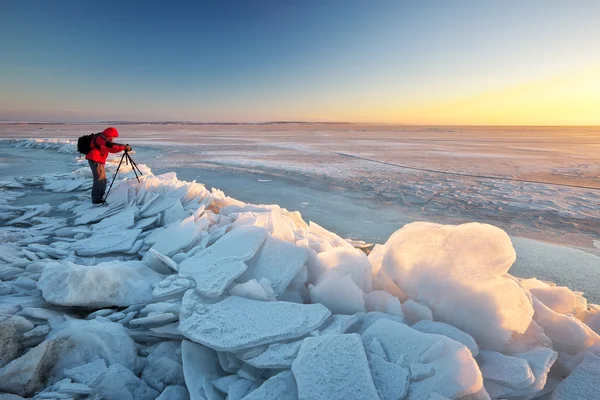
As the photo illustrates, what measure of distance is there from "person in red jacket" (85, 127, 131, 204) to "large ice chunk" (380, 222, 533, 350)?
4625mm

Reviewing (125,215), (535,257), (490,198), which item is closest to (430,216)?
(535,257)

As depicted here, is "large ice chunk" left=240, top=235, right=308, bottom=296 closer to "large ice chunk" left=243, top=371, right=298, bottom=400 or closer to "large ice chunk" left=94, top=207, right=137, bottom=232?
"large ice chunk" left=243, top=371, right=298, bottom=400

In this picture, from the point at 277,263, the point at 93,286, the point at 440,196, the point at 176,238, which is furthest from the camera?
the point at 440,196

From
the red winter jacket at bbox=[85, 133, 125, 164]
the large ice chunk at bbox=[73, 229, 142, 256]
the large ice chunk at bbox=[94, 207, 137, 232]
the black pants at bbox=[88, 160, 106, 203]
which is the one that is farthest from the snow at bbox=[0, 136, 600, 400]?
the red winter jacket at bbox=[85, 133, 125, 164]

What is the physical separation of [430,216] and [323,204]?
1.84 metres

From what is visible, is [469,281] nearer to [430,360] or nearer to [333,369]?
[430,360]

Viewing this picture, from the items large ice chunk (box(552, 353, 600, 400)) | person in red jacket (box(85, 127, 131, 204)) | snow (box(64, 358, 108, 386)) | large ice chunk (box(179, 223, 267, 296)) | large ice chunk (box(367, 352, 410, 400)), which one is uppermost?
person in red jacket (box(85, 127, 131, 204))

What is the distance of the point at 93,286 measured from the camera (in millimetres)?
2342

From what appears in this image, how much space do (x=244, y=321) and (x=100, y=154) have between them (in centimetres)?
458

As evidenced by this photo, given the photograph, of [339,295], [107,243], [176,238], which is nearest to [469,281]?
[339,295]

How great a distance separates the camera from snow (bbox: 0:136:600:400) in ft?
5.24

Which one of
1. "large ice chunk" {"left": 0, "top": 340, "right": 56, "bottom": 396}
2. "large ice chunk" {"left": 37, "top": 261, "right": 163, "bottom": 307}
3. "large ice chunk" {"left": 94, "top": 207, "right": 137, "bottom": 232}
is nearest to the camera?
"large ice chunk" {"left": 0, "top": 340, "right": 56, "bottom": 396}

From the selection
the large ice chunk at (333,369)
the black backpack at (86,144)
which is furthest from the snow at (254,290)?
the black backpack at (86,144)

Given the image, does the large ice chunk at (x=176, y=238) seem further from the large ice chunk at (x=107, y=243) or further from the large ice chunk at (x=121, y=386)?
the large ice chunk at (x=121, y=386)
